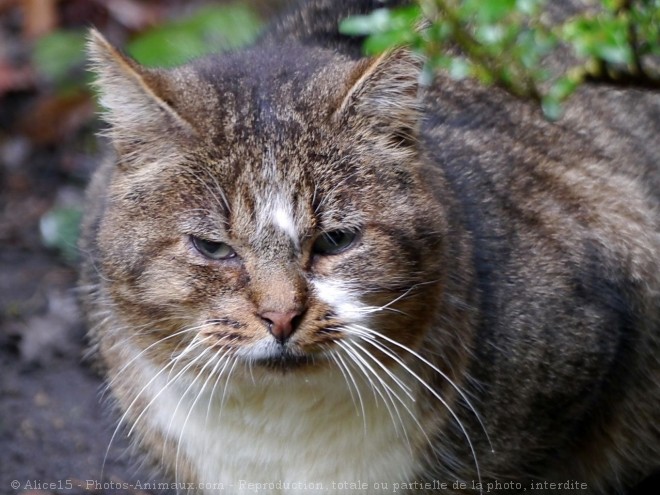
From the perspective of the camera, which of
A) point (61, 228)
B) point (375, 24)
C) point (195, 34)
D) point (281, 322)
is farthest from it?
point (195, 34)

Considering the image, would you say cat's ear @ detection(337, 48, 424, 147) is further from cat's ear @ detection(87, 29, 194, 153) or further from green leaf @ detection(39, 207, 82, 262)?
green leaf @ detection(39, 207, 82, 262)

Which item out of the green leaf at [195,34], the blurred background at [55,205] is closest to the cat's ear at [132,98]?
the blurred background at [55,205]

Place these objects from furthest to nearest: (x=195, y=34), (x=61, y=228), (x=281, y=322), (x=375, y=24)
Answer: (x=195, y=34), (x=61, y=228), (x=375, y=24), (x=281, y=322)

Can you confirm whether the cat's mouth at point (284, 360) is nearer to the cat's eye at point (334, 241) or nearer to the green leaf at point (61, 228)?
the cat's eye at point (334, 241)

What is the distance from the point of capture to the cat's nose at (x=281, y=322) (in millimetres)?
2625

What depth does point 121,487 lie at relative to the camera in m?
3.78

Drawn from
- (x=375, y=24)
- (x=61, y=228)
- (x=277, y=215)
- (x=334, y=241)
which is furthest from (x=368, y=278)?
(x=61, y=228)

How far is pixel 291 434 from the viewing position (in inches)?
122

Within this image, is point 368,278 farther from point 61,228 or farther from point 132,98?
point 61,228

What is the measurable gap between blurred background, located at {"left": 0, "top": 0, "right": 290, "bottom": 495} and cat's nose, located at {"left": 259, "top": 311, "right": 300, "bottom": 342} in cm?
121

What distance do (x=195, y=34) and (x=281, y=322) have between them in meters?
3.25

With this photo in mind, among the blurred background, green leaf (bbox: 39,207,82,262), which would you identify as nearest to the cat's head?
the blurred background

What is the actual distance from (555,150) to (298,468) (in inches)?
51.2

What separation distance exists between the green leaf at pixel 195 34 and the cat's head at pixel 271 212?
2.35 meters
